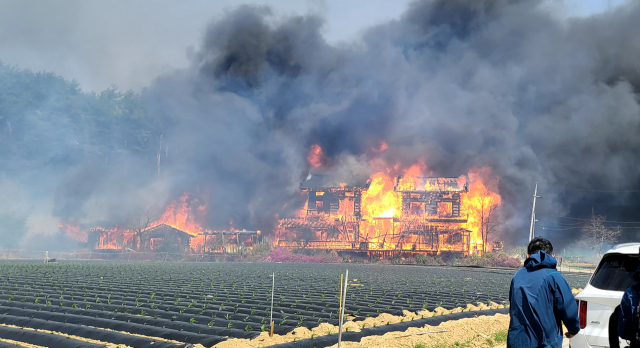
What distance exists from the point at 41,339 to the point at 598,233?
82.1 meters

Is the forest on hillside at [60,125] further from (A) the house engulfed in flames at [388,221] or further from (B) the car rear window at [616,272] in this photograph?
(B) the car rear window at [616,272]

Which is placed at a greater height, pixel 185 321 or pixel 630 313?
pixel 630 313

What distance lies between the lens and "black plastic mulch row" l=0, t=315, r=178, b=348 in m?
10.6

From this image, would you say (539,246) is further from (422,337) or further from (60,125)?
(60,125)

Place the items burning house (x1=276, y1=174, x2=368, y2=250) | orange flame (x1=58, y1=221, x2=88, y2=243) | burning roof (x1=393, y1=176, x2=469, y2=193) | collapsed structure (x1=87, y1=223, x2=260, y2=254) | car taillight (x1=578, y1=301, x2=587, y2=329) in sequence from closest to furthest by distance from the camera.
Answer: car taillight (x1=578, y1=301, x2=587, y2=329) < burning house (x1=276, y1=174, x2=368, y2=250) < collapsed structure (x1=87, y1=223, x2=260, y2=254) < burning roof (x1=393, y1=176, x2=469, y2=193) < orange flame (x1=58, y1=221, x2=88, y2=243)

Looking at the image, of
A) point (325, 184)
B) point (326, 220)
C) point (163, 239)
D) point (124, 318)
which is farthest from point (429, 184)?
point (124, 318)

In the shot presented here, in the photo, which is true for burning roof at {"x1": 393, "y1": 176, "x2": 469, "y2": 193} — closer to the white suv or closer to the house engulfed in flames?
the house engulfed in flames

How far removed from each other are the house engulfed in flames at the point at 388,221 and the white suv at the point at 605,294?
196ft

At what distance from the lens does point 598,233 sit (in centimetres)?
7956

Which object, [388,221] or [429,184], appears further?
[429,184]

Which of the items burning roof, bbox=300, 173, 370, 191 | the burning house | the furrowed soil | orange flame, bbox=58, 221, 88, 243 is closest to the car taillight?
the furrowed soil

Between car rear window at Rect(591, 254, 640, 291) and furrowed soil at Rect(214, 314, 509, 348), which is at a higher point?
car rear window at Rect(591, 254, 640, 291)

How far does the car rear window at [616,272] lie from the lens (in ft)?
23.1

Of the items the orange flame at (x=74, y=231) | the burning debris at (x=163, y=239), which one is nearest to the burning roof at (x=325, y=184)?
the burning debris at (x=163, y=239)
